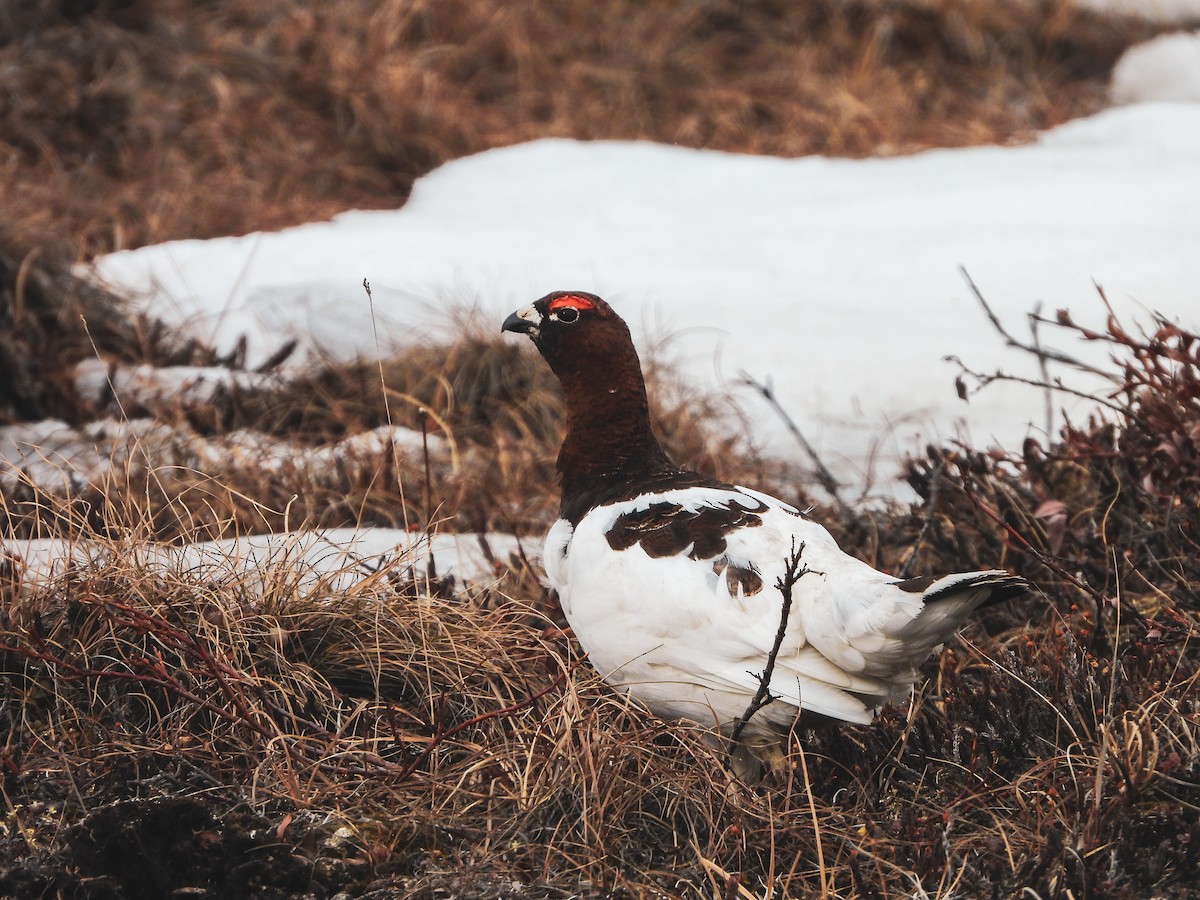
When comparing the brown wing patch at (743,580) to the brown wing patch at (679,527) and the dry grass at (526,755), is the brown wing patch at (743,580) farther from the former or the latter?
the dry grass at (526,755)

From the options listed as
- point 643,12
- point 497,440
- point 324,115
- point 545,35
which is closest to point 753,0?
point 643,12

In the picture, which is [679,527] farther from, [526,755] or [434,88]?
[434,88]

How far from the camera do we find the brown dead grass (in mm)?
7020

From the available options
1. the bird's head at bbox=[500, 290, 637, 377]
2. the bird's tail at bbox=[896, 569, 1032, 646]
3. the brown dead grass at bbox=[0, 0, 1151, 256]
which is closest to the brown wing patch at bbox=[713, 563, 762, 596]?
the bird's tail at bbox=[896, 569, 1032, 646]

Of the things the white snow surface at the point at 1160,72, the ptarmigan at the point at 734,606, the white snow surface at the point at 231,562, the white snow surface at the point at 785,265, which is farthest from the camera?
the white snow surface at the point at 1160,72

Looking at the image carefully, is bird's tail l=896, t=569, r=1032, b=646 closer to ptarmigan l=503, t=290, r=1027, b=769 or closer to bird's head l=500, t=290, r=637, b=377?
ptarmigan l=503, t=290, r=1027, b=769

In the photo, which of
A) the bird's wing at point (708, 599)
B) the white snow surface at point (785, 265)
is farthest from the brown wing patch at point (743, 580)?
the white snow surface at point (785, 265)

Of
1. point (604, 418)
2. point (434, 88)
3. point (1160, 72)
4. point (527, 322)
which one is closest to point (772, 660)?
point (604, 418)

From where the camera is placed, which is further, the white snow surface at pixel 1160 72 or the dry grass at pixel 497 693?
the white snow surface at pixel 1160 72

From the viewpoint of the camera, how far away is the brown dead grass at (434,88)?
7020mm

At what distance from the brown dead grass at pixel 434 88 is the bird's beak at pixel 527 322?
3502 mm

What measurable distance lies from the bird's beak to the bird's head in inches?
0.8

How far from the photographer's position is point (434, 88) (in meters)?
7.70

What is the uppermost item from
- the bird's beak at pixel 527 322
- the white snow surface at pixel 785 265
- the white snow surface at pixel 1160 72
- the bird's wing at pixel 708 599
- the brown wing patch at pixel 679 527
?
the bird's beak at pixel 527 322
